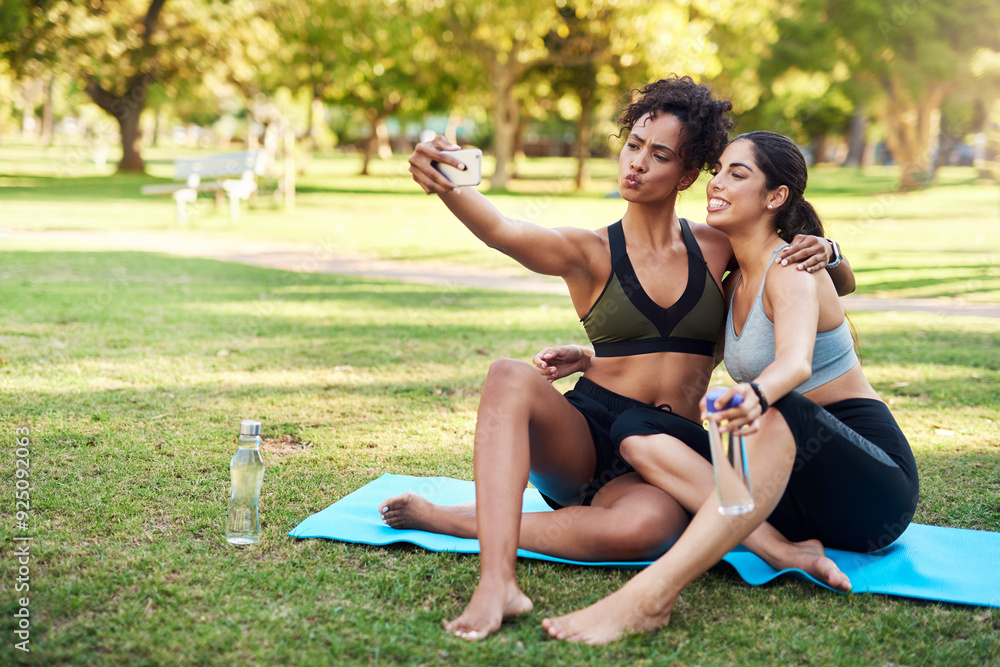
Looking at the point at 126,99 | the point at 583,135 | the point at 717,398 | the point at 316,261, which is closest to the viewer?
the point at 717,398

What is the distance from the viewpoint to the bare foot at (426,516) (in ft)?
11.5

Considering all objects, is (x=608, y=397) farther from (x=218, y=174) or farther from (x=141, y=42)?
(x=141, y=42)

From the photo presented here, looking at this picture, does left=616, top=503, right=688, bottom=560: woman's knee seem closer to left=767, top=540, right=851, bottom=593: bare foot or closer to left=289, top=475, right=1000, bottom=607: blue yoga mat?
left=289, top=475, right=1000, bottom=607: blue yoga mat

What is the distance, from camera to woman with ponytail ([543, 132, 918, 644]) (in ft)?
9.07

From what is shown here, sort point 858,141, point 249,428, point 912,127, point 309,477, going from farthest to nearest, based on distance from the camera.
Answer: point 858,141, point 912,127, point 309,477, point 249,428

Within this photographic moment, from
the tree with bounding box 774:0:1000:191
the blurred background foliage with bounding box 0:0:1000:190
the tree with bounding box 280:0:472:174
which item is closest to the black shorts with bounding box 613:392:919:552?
the blurred background foliage with bounding box 0:0:1000:190

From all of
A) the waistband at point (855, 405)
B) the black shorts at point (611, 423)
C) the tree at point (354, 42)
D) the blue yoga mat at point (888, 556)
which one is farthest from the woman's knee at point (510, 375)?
the tree at point (354, 42)

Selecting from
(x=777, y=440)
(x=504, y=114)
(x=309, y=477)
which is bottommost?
(x=309, y=477)

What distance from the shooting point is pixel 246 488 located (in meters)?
3.60

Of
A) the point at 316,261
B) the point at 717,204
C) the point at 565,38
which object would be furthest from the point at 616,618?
the point at 565,38

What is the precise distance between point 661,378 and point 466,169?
1.13 m

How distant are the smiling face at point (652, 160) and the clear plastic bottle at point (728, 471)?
1.00 metres

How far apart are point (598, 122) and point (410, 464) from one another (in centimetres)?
4565

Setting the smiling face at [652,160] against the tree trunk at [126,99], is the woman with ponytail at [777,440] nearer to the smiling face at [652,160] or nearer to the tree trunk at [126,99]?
the smiling face at [652,160]
